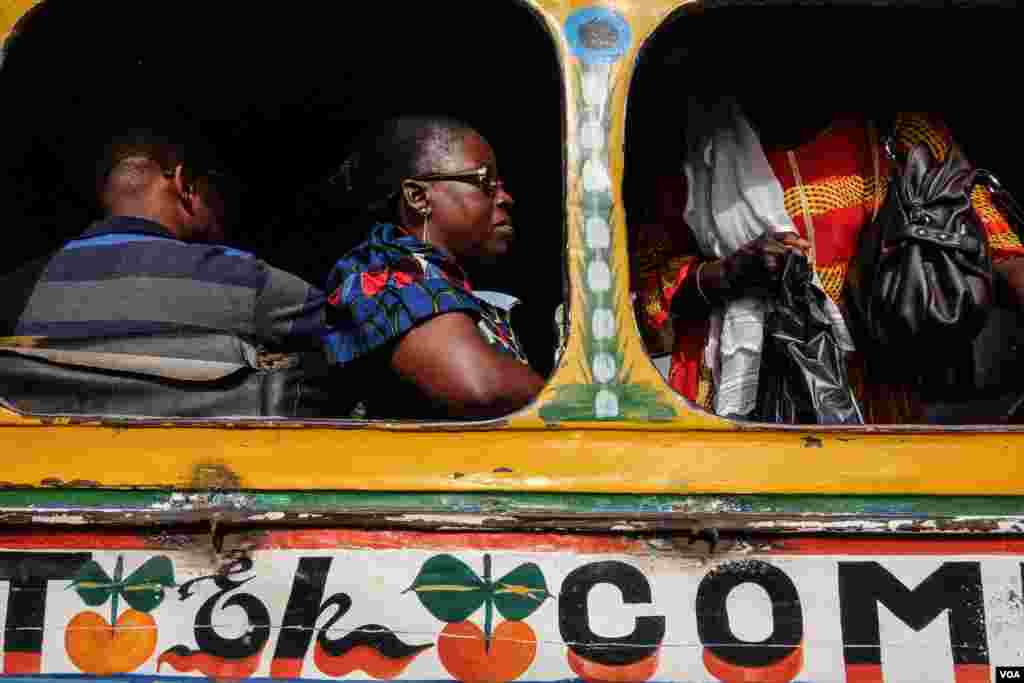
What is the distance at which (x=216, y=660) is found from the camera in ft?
8.01

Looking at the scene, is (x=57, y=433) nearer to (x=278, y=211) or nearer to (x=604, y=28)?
(x=604, y=28)

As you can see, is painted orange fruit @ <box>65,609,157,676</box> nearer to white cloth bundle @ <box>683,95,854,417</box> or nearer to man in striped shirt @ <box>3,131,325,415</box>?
man in striped shirt @ <box>3,131,325,415</box>

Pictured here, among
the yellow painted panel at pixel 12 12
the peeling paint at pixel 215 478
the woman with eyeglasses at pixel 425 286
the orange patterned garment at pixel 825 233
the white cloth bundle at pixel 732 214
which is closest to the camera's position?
the peeling paint at pixel 215 478

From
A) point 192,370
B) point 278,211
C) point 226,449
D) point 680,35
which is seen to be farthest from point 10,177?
point 680,35

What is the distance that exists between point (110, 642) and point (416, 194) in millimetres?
1184

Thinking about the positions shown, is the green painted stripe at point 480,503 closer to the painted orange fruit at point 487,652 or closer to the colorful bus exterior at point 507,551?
the colorful bus exterior at point 507,551

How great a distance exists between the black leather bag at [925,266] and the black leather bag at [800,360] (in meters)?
0.11

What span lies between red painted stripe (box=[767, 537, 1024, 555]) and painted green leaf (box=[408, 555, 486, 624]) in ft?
1.59

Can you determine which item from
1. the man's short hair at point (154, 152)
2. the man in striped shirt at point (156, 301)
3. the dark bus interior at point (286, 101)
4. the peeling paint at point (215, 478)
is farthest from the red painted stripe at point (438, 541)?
the man's short hair at point (154, 152)

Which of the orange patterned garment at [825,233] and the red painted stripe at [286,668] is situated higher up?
the orange patterned garment at [825,233]

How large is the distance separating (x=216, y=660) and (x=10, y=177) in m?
1.59

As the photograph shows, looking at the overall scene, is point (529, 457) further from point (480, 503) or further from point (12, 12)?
point (12, 12)

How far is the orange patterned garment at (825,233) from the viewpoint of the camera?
313 cm

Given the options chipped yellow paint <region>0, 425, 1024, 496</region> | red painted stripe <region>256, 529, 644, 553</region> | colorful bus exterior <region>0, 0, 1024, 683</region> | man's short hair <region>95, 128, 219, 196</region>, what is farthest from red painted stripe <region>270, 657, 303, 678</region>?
man's short hair <region>95, 128, 219, 196</region>
